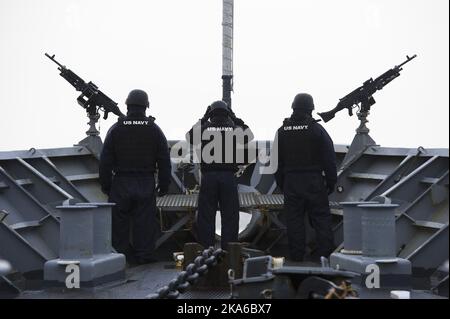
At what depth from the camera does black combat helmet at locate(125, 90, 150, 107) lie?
24.0 ft

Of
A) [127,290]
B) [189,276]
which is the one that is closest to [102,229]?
[127,290]

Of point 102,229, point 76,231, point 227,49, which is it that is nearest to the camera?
point 76,231

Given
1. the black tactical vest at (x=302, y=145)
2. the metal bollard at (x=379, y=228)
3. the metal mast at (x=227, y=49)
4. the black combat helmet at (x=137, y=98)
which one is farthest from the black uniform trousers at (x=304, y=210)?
the metal mast at (x=227, y=49)

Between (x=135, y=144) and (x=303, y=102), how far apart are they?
1868mm

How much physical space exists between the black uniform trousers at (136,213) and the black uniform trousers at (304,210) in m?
1.47

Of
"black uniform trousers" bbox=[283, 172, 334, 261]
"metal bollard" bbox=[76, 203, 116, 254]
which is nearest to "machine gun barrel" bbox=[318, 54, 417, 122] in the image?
"black uniform trousers" bbox=[283, 172, 334, 261]

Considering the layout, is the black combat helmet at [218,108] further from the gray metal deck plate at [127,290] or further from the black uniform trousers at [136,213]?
the gray metal deck plate at [127,290]

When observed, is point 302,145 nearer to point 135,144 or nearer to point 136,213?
point 135,144

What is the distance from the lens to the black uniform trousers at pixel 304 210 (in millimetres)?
7363

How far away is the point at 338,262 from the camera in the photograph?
5965 mm

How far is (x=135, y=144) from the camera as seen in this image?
7.24 m

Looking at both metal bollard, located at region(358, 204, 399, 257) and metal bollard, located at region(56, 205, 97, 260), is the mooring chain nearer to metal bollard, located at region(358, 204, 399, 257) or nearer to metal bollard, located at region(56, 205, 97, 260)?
metal bollard, located at region(56, 205, 97, 260)

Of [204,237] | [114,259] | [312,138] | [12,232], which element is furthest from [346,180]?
[12,232]
